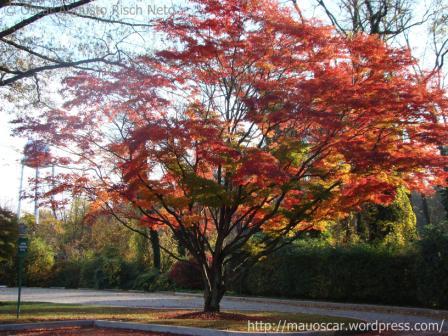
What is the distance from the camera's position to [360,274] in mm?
18062

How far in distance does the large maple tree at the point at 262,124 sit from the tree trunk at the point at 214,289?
61.2 inches

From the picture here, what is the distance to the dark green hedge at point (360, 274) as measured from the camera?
15539 millimetres

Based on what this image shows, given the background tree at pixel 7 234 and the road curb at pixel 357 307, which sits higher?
the background tree at pixel 7 234

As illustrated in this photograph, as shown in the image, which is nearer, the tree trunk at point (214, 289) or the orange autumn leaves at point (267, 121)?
the orange autumn leaves at point (267, 121)

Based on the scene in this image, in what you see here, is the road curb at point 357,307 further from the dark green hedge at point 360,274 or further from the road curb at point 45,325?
the road curb at point 45,325

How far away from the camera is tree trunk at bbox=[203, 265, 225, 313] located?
13.6m

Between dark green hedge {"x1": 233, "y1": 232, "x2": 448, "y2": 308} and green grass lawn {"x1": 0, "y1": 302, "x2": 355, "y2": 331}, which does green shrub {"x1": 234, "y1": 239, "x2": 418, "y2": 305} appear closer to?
dark green hedge {"x1": 233, "y1": 232, "x2": 448, "y2": 308}

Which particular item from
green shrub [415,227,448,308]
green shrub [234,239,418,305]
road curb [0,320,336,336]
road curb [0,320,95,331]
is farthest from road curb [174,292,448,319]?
road curb [0,320,95,331]

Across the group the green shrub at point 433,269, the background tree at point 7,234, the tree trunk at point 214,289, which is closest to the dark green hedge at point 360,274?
the green shrub at point 433,269

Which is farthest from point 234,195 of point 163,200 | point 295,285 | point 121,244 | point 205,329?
point 121,244

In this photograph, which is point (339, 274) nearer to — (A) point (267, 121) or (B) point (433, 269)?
(B) point (433, 269)

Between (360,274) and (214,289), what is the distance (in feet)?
22.1

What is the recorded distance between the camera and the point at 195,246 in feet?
45.5

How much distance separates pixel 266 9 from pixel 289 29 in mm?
1023
